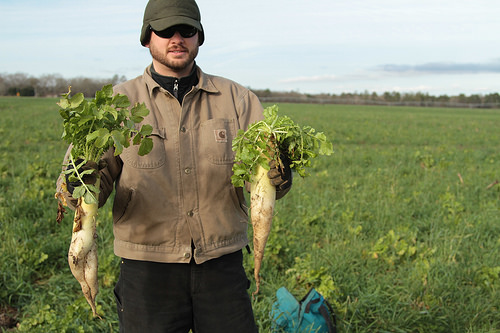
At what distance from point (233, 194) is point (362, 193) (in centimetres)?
465

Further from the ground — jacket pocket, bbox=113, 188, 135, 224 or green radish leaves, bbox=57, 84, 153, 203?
green radish leaves, bbox=57, 84, 153, 203

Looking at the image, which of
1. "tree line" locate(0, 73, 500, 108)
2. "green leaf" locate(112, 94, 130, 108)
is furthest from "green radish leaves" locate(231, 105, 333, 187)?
"tree line" locate(0, 73, 500, 108)

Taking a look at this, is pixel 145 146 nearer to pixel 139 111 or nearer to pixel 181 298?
pixel 139 111

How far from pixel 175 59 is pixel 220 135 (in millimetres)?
458

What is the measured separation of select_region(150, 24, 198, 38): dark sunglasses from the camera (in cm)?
222

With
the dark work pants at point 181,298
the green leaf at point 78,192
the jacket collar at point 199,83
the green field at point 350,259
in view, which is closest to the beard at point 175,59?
the jacket collar at point 199,83

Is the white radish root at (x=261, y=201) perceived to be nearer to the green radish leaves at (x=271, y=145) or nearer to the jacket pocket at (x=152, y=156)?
the green radish leaves at (x=271, y=145)

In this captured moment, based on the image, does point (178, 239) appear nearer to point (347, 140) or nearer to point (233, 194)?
point (233, 194)

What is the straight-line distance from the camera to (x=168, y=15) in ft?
7.26

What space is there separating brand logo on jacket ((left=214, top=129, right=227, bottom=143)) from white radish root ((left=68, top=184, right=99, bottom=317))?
2.31 ft

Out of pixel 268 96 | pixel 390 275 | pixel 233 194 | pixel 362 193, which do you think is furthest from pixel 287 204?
pixel 268 96

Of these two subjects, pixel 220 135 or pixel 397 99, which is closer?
pixel 220 135

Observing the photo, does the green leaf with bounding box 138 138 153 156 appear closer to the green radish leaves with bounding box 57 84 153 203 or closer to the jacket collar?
the green radish leaves with bounding box 57 84 153 203

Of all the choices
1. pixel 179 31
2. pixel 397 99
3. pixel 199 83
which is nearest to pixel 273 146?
pixel 199 83
